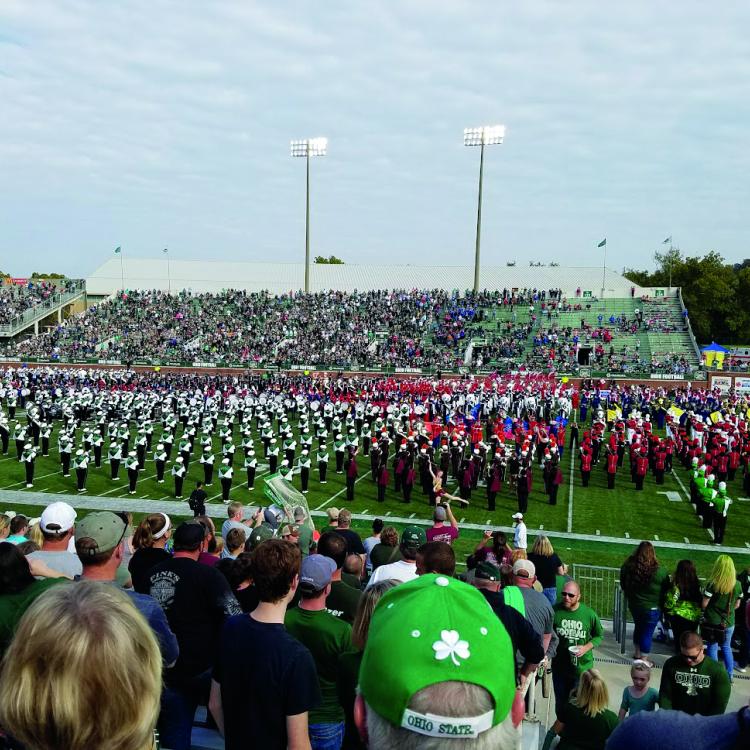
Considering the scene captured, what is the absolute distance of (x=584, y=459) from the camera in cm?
1653

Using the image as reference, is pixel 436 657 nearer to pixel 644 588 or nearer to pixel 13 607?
pixel 13 607

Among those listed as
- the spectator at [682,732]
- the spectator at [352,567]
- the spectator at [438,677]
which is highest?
the spectator at [438,677]

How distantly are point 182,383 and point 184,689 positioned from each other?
2745 cm

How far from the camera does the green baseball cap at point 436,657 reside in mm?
1233

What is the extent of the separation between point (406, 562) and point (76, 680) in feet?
10.0

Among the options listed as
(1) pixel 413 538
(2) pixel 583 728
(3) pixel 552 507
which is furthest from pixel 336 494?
(2) pixel 583 728

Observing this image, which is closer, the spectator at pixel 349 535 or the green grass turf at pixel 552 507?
the spectator at pixel 349 535

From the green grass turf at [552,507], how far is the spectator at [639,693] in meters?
6.92

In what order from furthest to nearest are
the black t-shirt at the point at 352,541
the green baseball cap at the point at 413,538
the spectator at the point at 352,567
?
the black t-shirt at the point at 352,541, the spectator at the point at 352,567, the green baseball cap at the point at 413,538

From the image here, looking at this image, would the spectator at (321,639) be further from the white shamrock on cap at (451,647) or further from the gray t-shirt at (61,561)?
the white shamrock on cap at (451,647)

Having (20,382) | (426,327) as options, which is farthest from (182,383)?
(426,327)

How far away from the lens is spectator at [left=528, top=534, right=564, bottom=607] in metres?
6.01

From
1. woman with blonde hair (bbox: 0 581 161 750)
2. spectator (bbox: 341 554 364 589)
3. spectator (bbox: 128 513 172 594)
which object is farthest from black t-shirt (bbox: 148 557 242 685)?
woman with blonde hair (bbox: 0 581 161 750)

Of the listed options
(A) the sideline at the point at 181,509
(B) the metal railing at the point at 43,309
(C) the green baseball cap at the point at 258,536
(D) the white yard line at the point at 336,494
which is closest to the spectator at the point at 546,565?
(C) the green baseball cap at the point at 258,536
